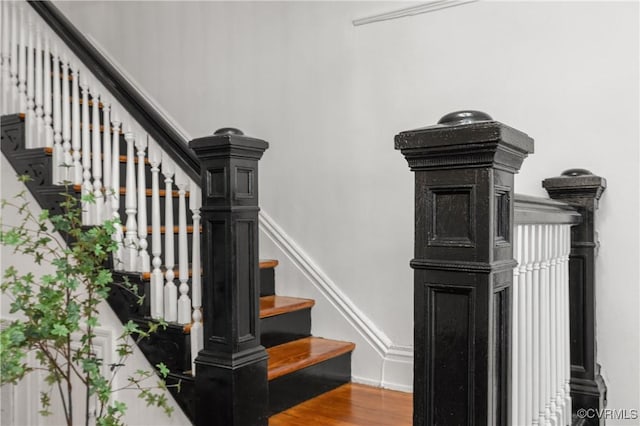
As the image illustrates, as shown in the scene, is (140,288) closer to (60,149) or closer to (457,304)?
(60,149)

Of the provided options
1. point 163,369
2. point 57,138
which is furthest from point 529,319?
point 57,138

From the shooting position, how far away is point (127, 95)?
8.39ft

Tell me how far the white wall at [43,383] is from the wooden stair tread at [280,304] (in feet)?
2.04

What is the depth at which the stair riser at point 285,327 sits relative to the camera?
272 centimetres

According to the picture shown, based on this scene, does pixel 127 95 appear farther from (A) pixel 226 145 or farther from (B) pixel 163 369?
(B) pixel 163 369

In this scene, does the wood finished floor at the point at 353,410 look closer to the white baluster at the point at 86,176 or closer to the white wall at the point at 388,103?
the white wall at the point at 388,103

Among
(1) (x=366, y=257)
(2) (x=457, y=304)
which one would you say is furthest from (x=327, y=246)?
(2) (x=457, y=304)

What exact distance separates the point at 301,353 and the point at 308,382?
6.5 inches

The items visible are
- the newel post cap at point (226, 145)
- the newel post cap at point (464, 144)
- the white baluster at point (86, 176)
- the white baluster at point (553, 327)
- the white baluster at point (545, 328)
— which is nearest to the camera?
the newel post cap at point (464, 144)

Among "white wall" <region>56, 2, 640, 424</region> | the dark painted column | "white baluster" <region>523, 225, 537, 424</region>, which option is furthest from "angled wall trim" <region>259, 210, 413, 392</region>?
"white baluster" <region>523, 225, 537, 424</region>

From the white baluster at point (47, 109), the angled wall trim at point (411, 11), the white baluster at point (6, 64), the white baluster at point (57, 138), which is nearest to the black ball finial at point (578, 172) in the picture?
the angled wall trim at point (411, 11)

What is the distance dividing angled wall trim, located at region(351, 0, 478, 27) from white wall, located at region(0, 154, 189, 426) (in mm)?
1973

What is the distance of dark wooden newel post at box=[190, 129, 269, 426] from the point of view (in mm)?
2014

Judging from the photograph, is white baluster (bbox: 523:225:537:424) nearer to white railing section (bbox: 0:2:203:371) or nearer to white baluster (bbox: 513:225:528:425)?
white baluster (bbox: 513:225:528:425)
